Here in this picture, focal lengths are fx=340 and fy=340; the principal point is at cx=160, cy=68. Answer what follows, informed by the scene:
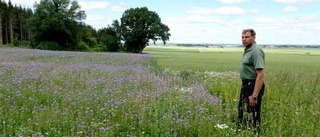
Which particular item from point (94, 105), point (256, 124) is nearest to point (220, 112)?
point (256, 124)

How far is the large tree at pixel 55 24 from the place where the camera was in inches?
2473

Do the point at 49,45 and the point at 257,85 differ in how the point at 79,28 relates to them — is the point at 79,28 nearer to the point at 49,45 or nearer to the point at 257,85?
the point at 49,45

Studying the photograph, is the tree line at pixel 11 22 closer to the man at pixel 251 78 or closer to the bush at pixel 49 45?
the bush at pixel 49 45

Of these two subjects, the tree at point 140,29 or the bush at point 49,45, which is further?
the tree at point 140,29

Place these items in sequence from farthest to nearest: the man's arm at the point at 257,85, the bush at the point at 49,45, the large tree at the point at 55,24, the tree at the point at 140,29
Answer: the tree at the point at 140,29 < the large tree at the point at 55,24 < the bush at the point at 49,45 < the man's arm at the point at 257,85

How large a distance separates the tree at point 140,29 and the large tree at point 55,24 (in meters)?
9.69

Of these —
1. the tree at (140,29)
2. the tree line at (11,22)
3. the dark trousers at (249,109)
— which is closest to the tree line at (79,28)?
the tree at (140,29)

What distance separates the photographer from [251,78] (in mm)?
6250

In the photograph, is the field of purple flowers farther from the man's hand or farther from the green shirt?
the green shirt

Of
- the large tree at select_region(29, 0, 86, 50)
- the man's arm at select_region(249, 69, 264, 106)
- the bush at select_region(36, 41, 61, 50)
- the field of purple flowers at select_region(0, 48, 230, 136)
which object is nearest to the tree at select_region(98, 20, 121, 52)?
the large tree at select_region(29, 0, 86, 50)

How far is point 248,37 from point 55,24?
200ft

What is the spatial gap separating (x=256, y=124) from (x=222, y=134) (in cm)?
76

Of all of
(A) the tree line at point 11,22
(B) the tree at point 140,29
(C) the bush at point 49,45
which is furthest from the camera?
(A) the tree line at point 11,22

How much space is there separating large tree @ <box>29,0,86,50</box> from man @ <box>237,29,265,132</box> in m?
57.3
